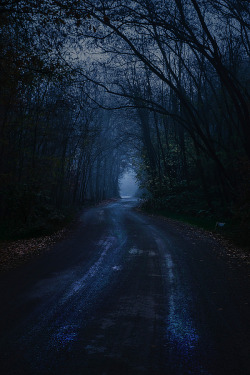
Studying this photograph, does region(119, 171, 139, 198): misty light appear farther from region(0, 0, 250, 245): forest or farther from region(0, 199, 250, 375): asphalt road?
region(0, 199, 250, 375): asphalt road

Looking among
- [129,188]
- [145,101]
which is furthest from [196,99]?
[129,188]

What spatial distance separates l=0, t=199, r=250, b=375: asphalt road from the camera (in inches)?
136

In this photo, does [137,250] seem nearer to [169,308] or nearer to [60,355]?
[169,308]

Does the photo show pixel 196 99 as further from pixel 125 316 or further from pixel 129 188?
pixel 129 188

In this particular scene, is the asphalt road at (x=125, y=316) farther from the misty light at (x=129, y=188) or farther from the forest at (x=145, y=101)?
the misty light at (x=129, y=188)

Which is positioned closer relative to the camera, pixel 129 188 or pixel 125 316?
pixel 125 316

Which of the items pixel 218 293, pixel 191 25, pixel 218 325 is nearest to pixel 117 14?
pixel 191 25

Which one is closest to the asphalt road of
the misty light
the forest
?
the forest

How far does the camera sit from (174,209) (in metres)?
24.3

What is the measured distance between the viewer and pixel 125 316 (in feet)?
15.8

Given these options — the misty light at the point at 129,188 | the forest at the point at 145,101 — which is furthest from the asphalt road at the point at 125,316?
the misty light at the point at 129,188

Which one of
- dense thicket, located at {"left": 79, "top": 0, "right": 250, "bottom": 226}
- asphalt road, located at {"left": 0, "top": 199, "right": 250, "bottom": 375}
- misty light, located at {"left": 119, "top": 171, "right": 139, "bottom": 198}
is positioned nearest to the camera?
asphalt road, located at {"left": 0, "top": 199, "right": 250, "bottom": 375}

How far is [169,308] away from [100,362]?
199 cm

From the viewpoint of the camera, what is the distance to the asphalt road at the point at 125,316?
3457 mm
